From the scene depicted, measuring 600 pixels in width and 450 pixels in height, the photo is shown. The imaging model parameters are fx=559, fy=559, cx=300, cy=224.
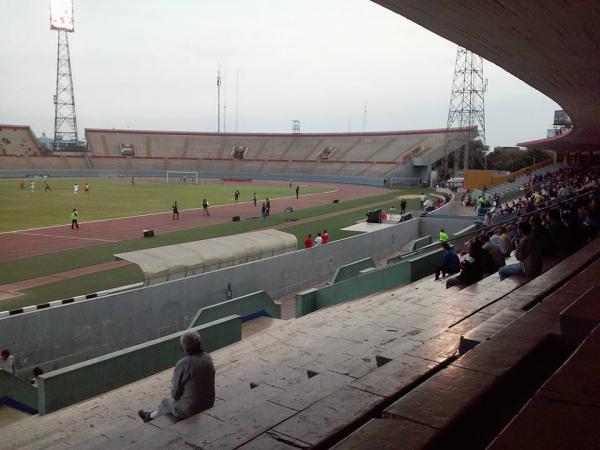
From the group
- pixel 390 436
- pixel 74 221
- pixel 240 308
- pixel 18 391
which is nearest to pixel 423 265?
pixel 240 308

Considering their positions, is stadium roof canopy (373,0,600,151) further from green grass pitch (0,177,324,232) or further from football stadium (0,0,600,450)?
green grass pitch (0,177,324,232)

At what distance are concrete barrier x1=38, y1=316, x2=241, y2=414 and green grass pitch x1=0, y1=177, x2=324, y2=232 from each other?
79.9 feet

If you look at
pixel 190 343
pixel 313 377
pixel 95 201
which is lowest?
pixel 95 201

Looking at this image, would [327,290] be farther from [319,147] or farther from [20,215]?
[319,147]

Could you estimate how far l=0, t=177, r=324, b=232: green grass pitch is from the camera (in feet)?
118

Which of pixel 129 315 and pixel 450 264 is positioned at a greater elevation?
pixel 450 264

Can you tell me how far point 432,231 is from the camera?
31.3 meters

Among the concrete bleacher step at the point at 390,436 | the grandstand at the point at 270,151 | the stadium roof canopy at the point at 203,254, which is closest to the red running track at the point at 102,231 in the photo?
the stadium roof canopy at the point at 203,254

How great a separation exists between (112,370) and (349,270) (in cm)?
923

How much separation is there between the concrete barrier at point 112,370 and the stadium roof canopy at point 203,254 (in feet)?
17.6

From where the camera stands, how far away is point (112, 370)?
9695 mm

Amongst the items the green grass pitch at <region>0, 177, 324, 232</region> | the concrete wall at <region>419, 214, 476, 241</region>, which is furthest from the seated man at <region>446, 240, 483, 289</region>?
the green grass pitch at <region>0, 177, 324, 232</region>

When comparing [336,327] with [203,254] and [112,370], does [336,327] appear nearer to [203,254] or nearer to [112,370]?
[112,370]

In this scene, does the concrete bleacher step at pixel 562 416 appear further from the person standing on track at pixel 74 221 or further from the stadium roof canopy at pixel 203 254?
the person standing on track at pixel 74 221
